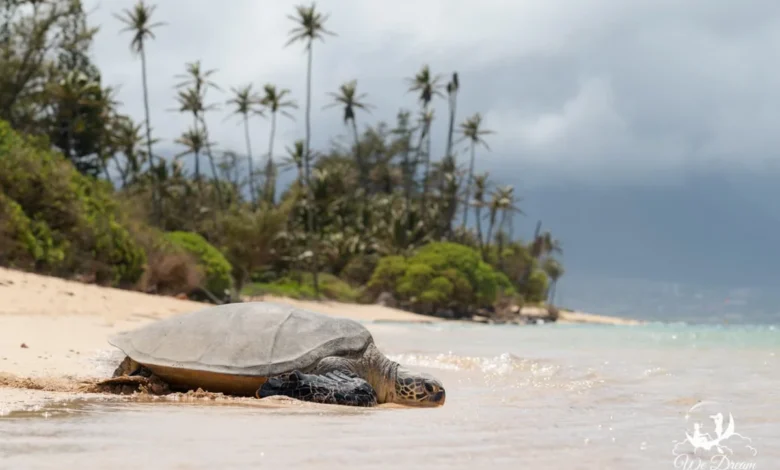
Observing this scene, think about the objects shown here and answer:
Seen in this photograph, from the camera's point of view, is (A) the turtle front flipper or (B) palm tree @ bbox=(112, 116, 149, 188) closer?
(A) the turtle front flipper

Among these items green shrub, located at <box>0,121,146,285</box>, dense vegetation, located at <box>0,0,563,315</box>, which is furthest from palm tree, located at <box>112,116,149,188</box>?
green shrub, located at <box>0,121,146,285</box>

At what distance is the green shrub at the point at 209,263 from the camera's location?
99.8 ft

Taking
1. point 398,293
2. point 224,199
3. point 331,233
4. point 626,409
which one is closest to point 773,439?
point 626,409

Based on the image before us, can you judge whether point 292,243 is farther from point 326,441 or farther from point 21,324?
point 326,441

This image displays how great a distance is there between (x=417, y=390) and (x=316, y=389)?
3.02ft

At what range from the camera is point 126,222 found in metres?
26.3

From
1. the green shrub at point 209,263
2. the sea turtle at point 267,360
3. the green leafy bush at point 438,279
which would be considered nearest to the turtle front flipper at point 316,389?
the sea turtle at point 267,360

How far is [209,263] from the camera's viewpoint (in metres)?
31.0

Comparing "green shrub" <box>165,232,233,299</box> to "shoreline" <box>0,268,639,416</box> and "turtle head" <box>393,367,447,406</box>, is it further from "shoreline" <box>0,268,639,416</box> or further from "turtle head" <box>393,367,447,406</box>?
"turtle head" <box>393,367,447,406</box>

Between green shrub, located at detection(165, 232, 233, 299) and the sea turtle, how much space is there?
924 inches

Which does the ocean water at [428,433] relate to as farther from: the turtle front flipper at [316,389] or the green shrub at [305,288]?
the green shrub at [305,288]

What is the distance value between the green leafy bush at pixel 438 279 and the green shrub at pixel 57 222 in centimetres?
2695

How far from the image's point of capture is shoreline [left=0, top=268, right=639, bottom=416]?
568 centimetres

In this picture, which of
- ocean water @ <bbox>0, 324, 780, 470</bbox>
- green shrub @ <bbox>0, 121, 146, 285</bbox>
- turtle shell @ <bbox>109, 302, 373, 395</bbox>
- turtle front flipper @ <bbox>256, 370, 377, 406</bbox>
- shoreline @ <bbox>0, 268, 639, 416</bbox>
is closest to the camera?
ocean water @ <bbox>0, 324, 780, 470</bbox>
